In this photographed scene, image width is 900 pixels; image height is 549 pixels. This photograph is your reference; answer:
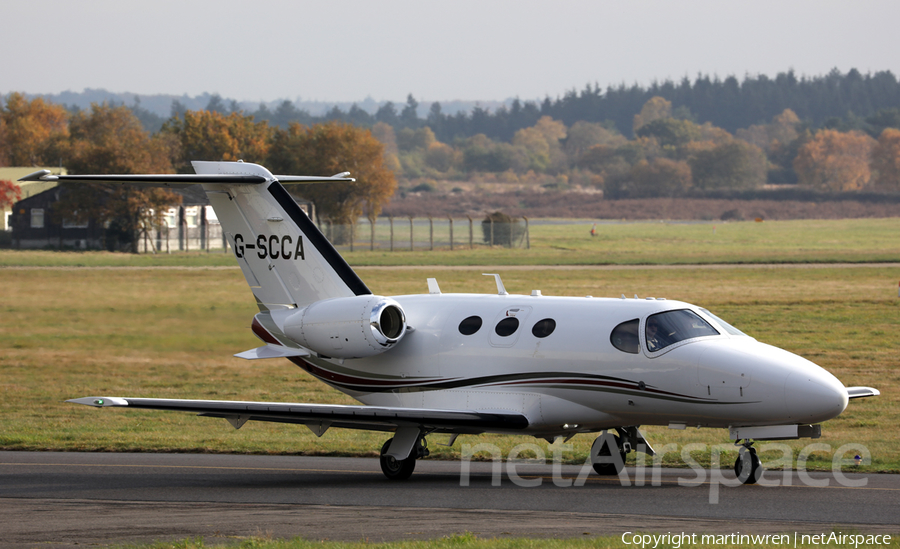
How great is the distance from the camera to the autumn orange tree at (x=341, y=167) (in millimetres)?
102625

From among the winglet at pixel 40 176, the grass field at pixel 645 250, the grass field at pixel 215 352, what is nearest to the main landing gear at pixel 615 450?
the grass field at pixel 215 352

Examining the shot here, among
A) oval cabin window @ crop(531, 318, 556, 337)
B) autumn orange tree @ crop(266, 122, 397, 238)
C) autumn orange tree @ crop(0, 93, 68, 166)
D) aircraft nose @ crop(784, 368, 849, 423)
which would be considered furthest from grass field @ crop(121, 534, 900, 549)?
autumn orange tree @ crop(0, 93, 68, 166)

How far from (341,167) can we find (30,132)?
69.0 meters

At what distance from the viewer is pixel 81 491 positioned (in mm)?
16469

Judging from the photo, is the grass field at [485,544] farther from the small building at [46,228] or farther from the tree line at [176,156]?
the small building at [46,228]

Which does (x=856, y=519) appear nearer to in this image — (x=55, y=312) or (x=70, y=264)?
(x=55, y=312)

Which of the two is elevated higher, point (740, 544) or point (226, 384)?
point (740, 544)

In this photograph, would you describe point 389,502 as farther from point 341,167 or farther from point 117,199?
point 341,167

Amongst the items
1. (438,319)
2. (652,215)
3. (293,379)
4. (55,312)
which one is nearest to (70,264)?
(55,312)

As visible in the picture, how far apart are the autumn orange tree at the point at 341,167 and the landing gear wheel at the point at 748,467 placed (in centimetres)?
8653

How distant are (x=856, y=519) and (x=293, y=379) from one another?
66.4ft

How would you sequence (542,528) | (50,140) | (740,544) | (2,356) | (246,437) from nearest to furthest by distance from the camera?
(740,544)
(542,528)
(246,437)
(2,356)
(50,140)

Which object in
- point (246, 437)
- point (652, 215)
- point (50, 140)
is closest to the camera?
point (246, 437)

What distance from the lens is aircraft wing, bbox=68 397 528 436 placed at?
53.8 ft
